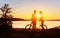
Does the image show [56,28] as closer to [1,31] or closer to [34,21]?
[34,21]

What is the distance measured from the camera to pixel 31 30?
709 inches

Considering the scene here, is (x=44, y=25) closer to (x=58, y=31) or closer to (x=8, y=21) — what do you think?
(x=58, y=31)

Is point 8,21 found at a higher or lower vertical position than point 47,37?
higher

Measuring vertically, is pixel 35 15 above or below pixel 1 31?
above

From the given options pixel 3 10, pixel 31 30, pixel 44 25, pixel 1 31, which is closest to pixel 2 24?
pixel 1 31

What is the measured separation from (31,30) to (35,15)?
1236mm

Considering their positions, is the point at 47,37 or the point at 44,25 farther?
the point at 44,25

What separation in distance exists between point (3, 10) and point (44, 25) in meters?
5.58

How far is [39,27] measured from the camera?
61.2 feet

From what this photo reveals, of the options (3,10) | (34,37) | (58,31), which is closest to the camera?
(34,37)

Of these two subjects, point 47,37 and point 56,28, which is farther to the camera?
point 56,28

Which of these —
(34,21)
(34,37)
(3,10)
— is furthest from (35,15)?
(3,10)

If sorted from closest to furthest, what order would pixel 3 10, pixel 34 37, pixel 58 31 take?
1. pixel 34 37
2. pixel 58 31
3. pixel 3 10

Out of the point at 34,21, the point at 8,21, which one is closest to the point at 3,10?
the point at 8,21
